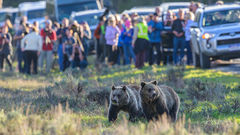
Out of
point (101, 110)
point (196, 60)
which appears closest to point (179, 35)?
point (196, 60)

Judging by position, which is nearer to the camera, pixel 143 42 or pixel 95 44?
pixel 143 42

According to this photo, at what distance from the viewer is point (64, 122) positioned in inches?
288

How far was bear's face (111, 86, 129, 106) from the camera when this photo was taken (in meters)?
10.1

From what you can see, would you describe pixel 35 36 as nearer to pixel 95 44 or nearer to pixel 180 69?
pixel 95 44

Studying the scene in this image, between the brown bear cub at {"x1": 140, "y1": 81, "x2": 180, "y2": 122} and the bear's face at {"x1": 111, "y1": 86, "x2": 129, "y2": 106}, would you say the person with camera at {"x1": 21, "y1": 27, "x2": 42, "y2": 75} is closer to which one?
the bear's face at {"x1": 111, "y1": 86, "x2": 129, "y2": 106}

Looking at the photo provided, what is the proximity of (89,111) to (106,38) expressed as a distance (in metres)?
12.6

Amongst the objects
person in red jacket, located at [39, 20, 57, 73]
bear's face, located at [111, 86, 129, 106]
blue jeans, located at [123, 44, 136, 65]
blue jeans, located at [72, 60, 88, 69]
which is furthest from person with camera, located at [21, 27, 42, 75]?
bear's face, located at [111, 86, 129, 106]

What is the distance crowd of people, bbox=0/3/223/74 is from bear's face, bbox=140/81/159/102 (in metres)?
12.0

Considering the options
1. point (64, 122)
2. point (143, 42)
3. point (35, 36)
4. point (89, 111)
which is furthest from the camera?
point (35, 36)

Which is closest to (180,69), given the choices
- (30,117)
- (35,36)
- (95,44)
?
(35,36)

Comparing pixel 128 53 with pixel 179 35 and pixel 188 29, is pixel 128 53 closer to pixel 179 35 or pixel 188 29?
pixel 179 35

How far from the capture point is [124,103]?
10172mm

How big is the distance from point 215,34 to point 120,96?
1028 centimetres

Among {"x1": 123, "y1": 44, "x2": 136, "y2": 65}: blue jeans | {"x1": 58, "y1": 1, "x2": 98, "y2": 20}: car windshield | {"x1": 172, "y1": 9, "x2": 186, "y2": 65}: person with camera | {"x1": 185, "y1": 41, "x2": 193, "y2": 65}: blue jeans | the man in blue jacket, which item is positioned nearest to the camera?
{"x1": 172, "y1": 9, "x2": 186, "y2": 65}: person with camera
